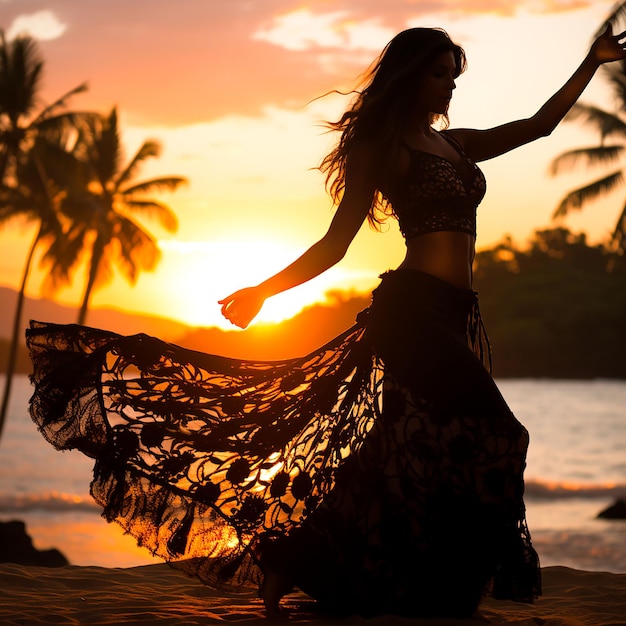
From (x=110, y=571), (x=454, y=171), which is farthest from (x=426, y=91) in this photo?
(x=110, y=571)

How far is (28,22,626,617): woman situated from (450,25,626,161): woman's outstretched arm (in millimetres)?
10

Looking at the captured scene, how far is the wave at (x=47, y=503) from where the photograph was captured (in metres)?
22.9

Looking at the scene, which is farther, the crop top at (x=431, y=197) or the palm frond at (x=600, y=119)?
the palm frond at (x=600, y=119)

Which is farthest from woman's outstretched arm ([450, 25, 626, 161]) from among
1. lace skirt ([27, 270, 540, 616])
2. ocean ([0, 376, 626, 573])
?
ocean ([0, 376, 626, 573])

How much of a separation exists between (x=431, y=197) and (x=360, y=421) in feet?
3.07

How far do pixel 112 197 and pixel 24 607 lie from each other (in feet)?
111

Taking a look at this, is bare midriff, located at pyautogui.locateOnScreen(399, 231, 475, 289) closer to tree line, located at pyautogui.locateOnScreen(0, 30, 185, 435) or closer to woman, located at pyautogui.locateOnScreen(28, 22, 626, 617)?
woman, located at pyautogui.locateOnScreen(28, 22, 626, 617)

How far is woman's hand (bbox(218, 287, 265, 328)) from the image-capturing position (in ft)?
12.3

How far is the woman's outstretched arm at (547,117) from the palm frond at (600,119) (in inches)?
885

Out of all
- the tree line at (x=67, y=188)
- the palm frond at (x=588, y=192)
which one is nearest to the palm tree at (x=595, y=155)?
the palm frond at (x=588, y=192)

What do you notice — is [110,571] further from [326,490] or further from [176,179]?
[176,179]

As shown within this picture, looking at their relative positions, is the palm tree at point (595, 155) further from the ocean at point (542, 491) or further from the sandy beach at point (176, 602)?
the sandy beach at point (176, 602)

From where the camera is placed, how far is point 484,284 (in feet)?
215

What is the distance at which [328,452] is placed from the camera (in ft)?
13.3
